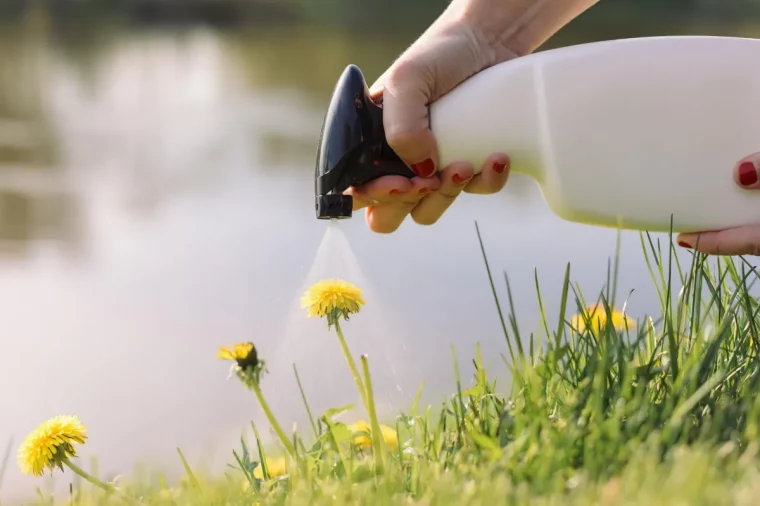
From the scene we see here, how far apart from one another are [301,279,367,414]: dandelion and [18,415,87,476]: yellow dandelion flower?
325mm

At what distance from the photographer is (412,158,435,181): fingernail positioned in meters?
1.07

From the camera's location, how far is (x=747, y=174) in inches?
39.2

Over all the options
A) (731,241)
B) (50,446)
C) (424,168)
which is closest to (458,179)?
(424,168)

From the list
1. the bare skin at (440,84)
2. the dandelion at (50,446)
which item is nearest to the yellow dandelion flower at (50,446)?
the dandelion at (50,446)

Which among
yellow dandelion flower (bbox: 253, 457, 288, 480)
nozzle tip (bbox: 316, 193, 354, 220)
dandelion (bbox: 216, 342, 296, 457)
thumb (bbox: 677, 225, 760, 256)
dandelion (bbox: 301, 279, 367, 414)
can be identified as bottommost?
yellow dandelion flower (bbox: 253, 457, 288, 480)

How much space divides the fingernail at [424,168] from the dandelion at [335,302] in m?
0.18

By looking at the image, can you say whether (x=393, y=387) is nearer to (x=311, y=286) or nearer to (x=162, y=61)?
(x=311, y=286)

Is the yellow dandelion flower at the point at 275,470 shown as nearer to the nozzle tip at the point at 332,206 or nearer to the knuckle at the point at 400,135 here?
the nozzle tip at the point at 332,206

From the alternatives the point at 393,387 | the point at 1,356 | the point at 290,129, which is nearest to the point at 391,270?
the point at 393,387

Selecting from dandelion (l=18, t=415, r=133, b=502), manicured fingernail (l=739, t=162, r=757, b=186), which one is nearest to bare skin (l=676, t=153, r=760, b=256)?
manicured fingernail (l=739, t=162, r=757, b=186)

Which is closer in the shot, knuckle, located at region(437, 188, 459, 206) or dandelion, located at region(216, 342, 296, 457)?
dandelion, located at region(216, 342, 296, 457)

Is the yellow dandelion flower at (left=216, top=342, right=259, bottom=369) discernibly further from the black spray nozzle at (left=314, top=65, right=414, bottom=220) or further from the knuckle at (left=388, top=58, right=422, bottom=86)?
the knuckle at (left=388, top=58, right=422, bottom=86)

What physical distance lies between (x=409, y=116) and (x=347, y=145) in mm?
86

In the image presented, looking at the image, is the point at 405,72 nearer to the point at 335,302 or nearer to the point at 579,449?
the point at 335,302
